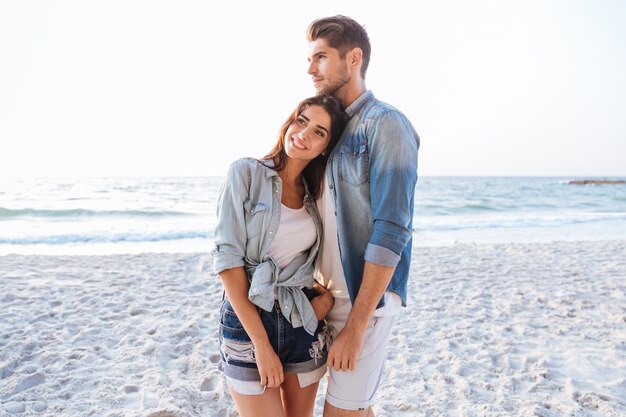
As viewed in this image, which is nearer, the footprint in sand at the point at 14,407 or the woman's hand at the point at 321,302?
the woman's hand at the point at 321,302

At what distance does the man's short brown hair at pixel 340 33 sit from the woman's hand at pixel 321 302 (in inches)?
44.5

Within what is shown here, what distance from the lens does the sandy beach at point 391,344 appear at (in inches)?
140

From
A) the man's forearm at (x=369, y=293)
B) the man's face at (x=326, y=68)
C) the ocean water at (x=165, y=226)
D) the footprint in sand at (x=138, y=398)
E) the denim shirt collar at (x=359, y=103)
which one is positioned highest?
the man's face at (x=326, y=68)

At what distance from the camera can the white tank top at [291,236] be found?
→ 197 cm

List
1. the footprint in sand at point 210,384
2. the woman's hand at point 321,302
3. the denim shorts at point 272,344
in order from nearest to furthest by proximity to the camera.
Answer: the denim shorts at point 272,344, the woman's hand at point 321,302, the footprint in sand at point 210,384

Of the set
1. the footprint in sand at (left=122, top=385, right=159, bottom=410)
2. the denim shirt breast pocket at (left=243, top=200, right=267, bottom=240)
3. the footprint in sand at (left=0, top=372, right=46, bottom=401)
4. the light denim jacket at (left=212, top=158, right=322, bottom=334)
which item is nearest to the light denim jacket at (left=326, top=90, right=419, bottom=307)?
the light denim jacket at (left=212, top=158, right=322, bottom=334)

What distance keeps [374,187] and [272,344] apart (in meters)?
0.83

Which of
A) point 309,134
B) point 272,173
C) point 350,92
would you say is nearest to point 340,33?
point 350,92

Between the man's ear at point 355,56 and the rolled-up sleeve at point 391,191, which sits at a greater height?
the man's ear at point 355,56

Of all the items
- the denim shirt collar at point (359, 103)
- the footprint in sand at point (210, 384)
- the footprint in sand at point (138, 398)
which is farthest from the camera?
the footprint in sand at point (210, 384)

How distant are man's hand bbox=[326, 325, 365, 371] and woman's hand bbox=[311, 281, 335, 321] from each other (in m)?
0.17

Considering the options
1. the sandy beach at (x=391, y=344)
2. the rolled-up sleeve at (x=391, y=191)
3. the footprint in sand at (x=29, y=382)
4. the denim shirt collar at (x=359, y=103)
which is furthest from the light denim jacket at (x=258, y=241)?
the footprint in sand at (x=29, y=382)

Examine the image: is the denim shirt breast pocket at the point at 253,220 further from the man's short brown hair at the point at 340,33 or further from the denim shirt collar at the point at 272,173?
the man's short brown hair at the point at 340,33

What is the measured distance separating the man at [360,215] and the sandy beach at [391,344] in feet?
5.98
